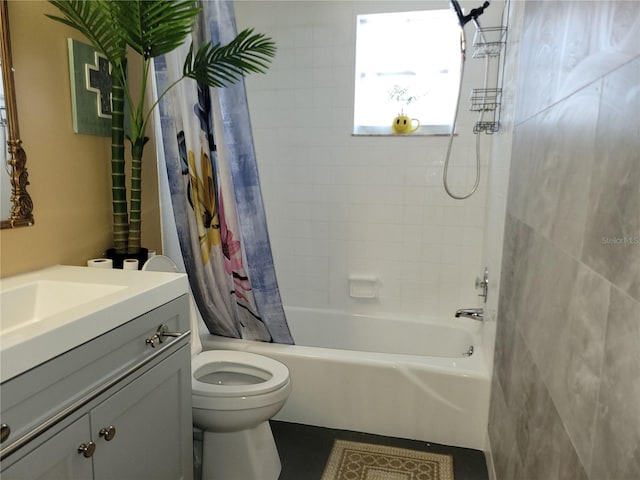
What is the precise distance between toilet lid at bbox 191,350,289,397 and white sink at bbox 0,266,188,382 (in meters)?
0.50

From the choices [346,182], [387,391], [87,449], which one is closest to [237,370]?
[387,391]

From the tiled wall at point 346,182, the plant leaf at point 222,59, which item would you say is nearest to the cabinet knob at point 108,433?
the plant leaf at point 222,59

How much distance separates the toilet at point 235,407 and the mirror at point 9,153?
44 centimetres

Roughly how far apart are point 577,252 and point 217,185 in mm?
1396

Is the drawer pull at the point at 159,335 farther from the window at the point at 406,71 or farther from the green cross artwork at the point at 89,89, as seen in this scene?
the window at the point at 406,71

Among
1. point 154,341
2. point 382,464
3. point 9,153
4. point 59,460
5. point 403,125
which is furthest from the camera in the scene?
point 403,125

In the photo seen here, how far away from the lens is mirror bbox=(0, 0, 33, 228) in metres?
1.30

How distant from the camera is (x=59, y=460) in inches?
36.3

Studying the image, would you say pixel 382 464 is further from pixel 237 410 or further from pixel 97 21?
pixel 97 21

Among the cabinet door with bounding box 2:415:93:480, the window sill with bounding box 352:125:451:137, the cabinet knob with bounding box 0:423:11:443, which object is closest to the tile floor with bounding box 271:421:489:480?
the cabinet door with bounding box 2:415:93:480

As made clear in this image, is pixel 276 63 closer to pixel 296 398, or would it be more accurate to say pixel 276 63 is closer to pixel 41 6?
pixel 41 6

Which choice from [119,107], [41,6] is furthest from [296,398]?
[41,6]

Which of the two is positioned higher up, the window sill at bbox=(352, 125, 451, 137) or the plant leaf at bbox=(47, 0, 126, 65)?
the plant leaf at bbox=(47, 0, 126, 65)

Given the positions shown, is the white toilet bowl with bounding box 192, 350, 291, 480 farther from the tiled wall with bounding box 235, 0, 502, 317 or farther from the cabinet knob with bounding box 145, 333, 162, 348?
the tiled wall with bounding box 235, 0, 502, 317
